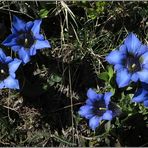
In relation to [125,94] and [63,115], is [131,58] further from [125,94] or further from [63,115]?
[63,115]

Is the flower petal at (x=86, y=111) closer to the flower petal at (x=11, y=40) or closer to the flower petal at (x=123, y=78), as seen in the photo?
the flower petal at (x=123, y=78)

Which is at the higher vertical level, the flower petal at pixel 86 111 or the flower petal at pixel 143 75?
the flower petal at pixel 143 75

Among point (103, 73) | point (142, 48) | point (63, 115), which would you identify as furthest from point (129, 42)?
point (63, 115)

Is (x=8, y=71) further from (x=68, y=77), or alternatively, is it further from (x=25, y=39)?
(x=68, y=77)

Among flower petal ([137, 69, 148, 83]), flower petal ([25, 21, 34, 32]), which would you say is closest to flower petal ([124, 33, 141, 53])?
flower petal ([137, 69, 148, 83])

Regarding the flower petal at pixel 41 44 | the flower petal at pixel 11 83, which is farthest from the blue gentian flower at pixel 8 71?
the flower petal at pixel 41 44

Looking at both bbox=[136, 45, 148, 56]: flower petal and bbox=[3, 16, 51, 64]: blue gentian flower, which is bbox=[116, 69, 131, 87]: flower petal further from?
bbox=[3, 16, 51, 64]: blue gentian flower
